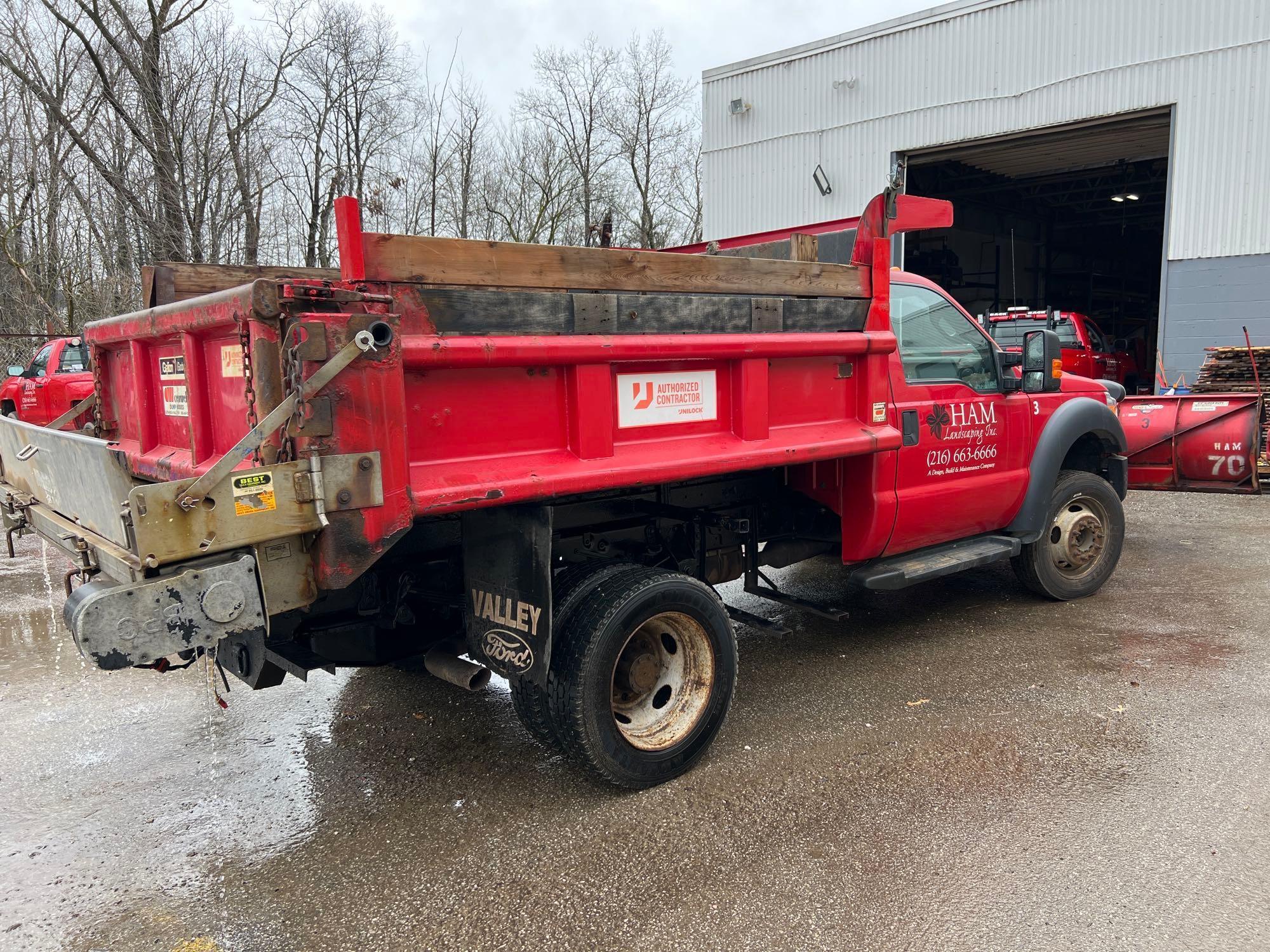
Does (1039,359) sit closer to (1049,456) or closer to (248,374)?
(1049,456)

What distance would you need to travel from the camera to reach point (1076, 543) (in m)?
5.98

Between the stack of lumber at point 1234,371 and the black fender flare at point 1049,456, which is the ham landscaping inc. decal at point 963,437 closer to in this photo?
the black fender flare at point 1049,456

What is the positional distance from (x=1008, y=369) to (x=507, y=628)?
140 inches

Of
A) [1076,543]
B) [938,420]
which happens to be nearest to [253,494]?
[938,420]

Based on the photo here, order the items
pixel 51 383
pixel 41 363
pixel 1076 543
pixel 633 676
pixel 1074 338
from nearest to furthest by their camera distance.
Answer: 1. pixel 633 676
2. pixel 1076 543
3. pixel 51 383
4. pixel 41 363
5. pixel 1074 338

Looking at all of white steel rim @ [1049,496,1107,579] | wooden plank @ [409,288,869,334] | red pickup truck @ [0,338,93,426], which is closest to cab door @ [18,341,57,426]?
red pickup truck @ [0,338,93,426]

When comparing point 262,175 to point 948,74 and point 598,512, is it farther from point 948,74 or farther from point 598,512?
point 598,512

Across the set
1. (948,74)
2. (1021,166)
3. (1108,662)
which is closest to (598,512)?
(1108,662)

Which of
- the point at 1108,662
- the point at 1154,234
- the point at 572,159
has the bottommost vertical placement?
the point at 1108,662

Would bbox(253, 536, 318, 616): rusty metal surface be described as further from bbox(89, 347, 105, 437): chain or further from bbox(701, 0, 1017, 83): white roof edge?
bbox(701, 0, 1017, 83): white roof edge

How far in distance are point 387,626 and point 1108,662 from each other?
3798 mm

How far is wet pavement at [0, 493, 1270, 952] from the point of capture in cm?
277

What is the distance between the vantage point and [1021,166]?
61.0ft

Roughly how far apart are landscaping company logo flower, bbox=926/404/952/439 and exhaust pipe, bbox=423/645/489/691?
271 centimetres
